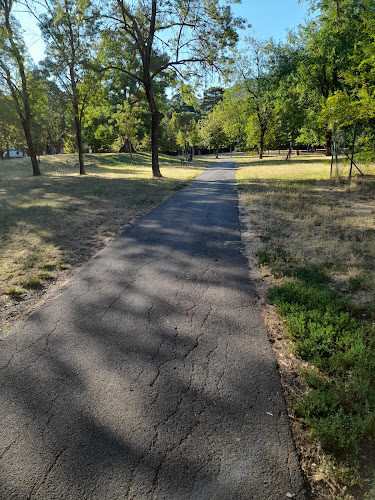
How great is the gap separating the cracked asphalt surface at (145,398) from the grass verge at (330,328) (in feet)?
0.78

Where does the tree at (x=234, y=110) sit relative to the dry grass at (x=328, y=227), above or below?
above

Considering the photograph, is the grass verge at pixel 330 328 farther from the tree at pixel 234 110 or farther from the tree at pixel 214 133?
the tree at pixel 214 133

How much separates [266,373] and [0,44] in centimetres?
2276

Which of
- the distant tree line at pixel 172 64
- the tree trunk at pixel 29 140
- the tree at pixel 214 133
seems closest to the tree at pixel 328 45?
the distant tree line at pixel 172 64

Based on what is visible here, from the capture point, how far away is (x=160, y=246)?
20.5 feet

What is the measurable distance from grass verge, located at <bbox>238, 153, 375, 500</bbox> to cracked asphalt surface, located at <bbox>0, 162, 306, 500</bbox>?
9.3 inches

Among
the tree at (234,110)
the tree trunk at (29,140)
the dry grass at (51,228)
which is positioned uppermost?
the tree at (234,110)

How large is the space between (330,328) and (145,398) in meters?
2.02

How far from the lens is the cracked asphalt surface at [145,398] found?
1.83 meters

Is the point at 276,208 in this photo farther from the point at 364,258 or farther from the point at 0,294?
the point at 0,294

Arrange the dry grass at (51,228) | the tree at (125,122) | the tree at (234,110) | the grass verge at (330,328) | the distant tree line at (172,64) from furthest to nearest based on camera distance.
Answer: the tree at (234,110) → the tree at (125,122) → the distant tree line at (172,64) → the dry grass at (51,228) → the grass verge at (330,328)

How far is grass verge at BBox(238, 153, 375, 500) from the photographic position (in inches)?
75.7

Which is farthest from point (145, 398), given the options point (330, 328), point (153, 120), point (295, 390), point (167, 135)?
point (167, 135)

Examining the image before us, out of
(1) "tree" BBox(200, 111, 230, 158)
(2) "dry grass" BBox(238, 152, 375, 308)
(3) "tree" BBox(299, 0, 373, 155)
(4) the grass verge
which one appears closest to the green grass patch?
(4) the grass verge
